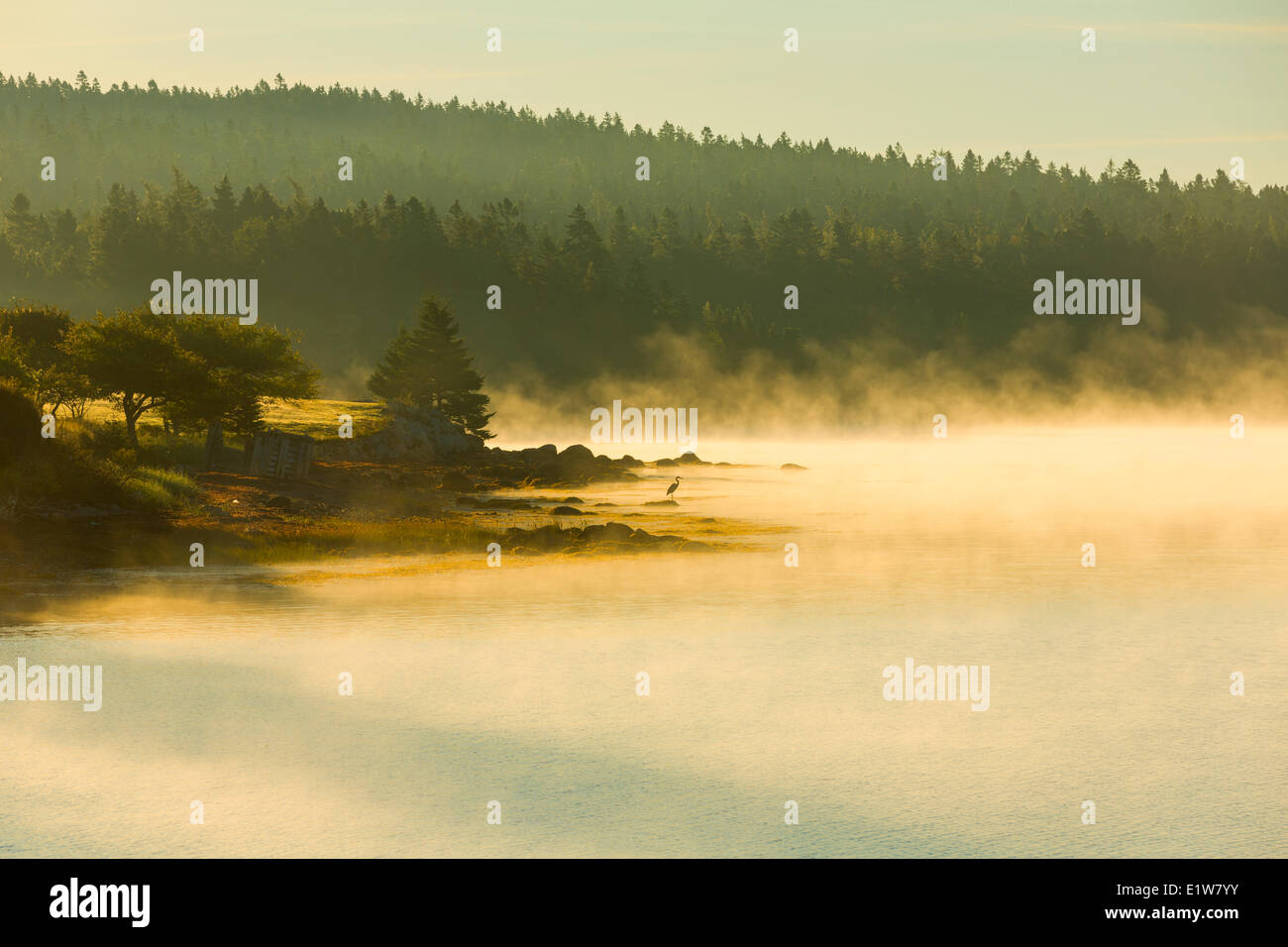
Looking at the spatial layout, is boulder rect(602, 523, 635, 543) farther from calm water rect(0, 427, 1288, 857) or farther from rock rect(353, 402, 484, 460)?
rock rect(353, 402, 484, 460)

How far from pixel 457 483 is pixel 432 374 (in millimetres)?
33400

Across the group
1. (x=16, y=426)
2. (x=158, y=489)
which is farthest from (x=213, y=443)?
(x=16, y=426)

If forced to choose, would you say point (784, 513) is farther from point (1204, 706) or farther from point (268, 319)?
point (268, 319)

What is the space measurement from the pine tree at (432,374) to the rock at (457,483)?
90.0ft

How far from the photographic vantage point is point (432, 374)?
93.6m

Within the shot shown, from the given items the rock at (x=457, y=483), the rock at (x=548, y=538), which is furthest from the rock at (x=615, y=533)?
the rock at (x=457, y=483)

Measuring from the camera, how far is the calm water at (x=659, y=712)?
12.7 metres

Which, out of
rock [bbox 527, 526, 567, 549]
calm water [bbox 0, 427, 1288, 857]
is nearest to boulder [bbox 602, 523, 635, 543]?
rock [bbox 527, 526, 567, 549]

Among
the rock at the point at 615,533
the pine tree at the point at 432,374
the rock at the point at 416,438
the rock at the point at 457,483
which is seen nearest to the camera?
the rock at the point at 615,533

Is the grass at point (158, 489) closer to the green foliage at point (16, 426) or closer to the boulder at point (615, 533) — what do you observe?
the green foliage at point (16, 426)

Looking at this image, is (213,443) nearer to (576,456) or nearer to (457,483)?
(457,483)

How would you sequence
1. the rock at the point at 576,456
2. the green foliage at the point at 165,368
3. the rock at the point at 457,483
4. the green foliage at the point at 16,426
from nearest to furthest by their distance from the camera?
the green foliage at the point at 16,426
the green foliage at the point at 165,368
the rock at the point at 457,483
the rock at the point at 576,456

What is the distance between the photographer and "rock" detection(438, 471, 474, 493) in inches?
2382
